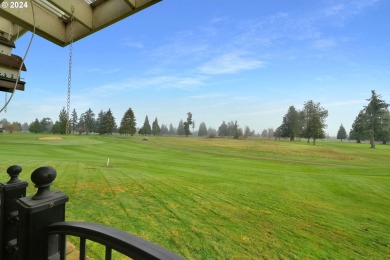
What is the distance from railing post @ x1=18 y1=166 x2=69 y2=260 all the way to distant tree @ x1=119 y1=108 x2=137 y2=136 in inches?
3112

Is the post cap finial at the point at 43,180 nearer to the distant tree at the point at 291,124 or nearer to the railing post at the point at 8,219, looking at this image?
the railing post at the point at 8,219

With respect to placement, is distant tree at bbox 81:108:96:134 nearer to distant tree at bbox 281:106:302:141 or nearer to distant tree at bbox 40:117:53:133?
distant tree at bbox 40:117:53:133

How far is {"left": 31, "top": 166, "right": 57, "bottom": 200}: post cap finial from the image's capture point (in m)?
1.56

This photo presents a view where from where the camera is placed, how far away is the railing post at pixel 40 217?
Result: 5.15ft

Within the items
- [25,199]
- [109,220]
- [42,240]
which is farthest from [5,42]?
[109,220]

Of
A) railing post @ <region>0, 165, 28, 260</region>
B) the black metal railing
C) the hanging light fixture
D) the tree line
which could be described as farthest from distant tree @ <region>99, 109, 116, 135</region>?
the black metal railing

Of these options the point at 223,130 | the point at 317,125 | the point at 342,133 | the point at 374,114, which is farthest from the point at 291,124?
the point at 223,130

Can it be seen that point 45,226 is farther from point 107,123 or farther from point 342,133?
point 342,133

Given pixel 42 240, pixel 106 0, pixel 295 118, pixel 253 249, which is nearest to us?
pixel 42 240

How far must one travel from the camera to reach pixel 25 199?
65.1 inches

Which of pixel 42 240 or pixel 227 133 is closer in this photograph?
pixel 42 240

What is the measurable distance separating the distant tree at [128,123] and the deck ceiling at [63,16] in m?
76.8

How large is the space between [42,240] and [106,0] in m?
3.00

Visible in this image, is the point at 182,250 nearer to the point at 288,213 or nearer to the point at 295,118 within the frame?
the point at 288,213
